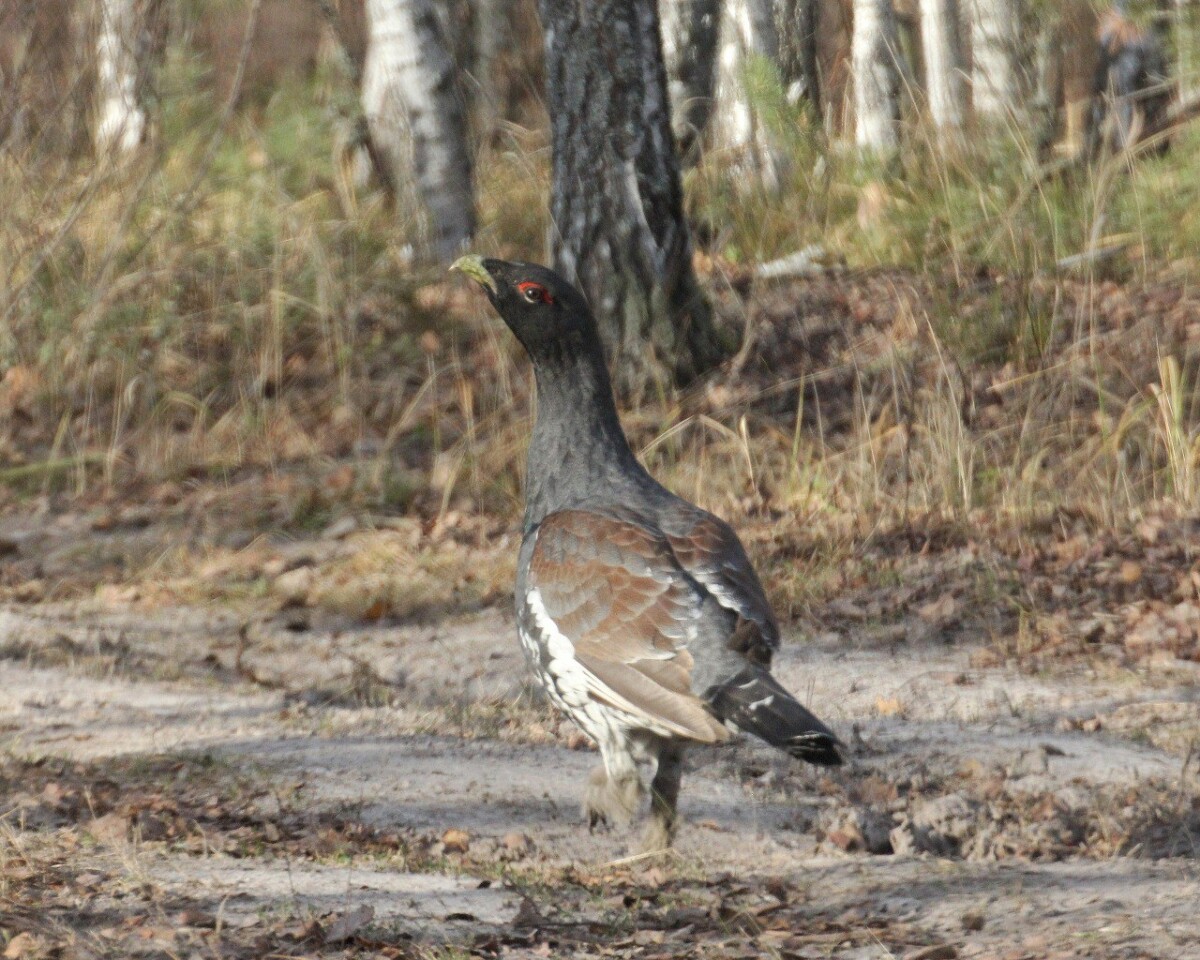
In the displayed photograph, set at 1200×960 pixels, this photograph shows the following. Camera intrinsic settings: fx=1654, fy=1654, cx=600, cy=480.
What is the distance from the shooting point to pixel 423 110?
40.9 feet

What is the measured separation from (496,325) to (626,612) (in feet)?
19.2

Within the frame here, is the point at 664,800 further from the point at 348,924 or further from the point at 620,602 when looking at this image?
the point at 348,924

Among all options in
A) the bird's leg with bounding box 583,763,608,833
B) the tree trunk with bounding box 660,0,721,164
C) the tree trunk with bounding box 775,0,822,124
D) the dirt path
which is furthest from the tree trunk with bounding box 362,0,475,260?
the bird's leg with bounding box 583,763,608,833

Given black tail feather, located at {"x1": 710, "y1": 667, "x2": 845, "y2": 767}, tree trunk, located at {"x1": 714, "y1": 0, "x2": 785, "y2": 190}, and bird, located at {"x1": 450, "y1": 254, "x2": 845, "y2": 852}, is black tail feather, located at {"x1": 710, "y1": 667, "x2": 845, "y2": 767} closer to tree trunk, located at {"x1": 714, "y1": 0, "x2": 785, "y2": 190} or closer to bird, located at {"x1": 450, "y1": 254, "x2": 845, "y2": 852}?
bird, located at {"x1": 450, "y1": 254, "x2": 845, "y2": 852}

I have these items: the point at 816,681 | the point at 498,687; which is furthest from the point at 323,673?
the point at 816,681

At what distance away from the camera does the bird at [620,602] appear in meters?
4.70

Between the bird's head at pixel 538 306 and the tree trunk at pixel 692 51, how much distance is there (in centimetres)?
811

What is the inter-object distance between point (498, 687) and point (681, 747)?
2.19m

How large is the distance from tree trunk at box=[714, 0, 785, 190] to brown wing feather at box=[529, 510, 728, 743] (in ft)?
23.3

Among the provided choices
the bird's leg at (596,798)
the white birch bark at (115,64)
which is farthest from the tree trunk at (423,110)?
the bird's leg at (596,798)

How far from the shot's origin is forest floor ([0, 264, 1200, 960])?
14.5ft

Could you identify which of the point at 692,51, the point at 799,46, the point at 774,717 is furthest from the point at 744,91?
the point at 774,717

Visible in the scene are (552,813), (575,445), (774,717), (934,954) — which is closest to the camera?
(934,954)

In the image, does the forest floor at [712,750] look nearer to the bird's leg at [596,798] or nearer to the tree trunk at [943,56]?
the bird's leg at [596,798]
